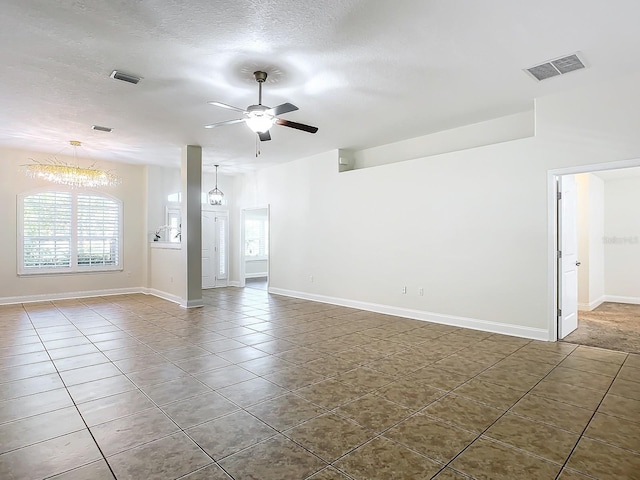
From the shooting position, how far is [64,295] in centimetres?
784

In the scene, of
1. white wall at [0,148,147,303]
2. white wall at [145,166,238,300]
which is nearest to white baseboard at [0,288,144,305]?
white wall at [0,148,147,303]

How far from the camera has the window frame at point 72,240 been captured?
7.29 m

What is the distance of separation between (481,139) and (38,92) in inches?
232

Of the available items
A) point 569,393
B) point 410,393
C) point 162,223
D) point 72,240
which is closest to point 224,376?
point 410,393

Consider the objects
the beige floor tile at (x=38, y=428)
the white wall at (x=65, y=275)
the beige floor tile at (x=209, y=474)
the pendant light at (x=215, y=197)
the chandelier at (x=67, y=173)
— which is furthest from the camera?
the pendant light at (x=215, y=197)

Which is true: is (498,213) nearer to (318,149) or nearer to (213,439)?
(318,149)

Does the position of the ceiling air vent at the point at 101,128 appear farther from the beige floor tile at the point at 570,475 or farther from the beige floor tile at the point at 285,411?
the beige floor tile at the point at 570,475

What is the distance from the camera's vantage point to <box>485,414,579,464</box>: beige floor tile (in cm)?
225

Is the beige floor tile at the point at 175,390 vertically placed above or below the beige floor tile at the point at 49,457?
below

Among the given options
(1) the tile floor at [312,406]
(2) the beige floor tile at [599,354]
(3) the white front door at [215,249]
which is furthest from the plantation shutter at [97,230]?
(2) the beige floor tile at [599,354]

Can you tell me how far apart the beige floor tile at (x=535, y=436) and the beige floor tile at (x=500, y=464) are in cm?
9

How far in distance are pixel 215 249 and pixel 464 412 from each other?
27.1ft

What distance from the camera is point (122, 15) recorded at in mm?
2848

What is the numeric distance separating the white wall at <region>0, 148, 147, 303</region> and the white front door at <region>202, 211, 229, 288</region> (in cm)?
150
